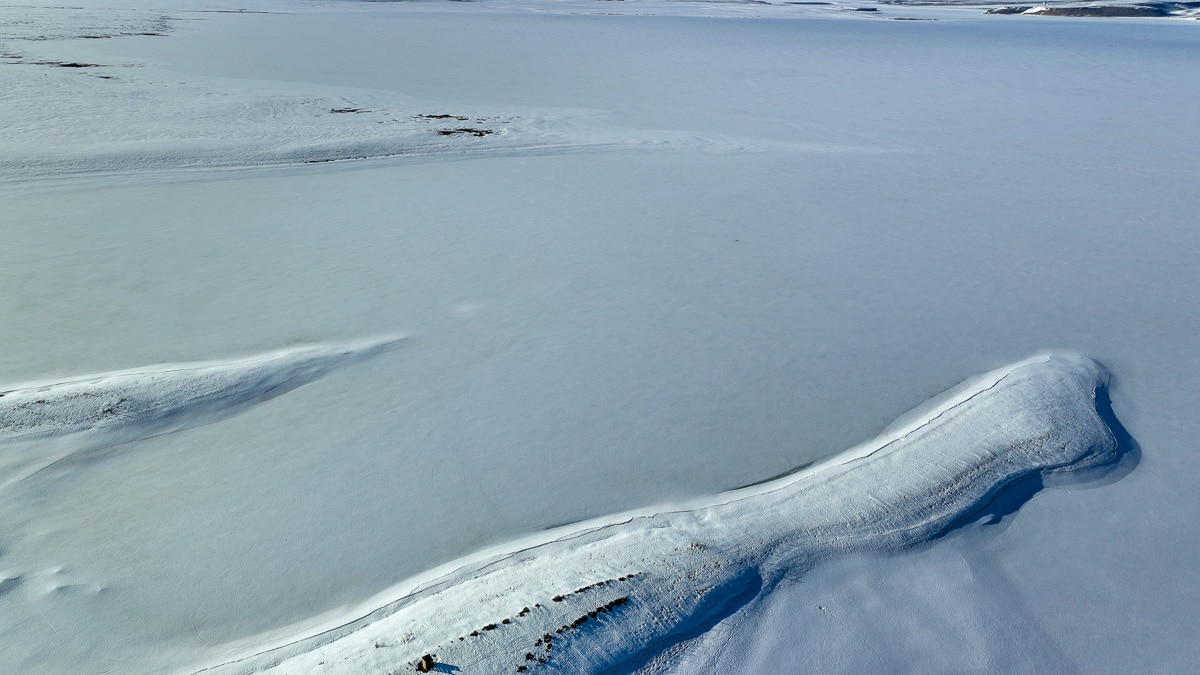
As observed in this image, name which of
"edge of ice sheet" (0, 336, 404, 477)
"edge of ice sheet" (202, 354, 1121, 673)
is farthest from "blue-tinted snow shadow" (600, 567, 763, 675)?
"edge of ice sheet" (0, 336, 404, 477)

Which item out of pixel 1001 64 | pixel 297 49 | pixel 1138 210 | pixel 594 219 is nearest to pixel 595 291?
pixel 594 219

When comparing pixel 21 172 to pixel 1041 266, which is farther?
pixel 21 172

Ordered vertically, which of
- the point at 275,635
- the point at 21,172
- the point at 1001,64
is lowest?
the point at 275,635

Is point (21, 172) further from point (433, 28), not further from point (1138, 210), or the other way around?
point (433, 28)

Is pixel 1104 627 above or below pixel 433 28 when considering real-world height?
below

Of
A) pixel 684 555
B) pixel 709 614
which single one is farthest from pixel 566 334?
pixel 709 614

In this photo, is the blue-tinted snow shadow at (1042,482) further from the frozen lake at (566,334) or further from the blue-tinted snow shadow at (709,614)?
the blue-tinted snow shadow at (709,614)
